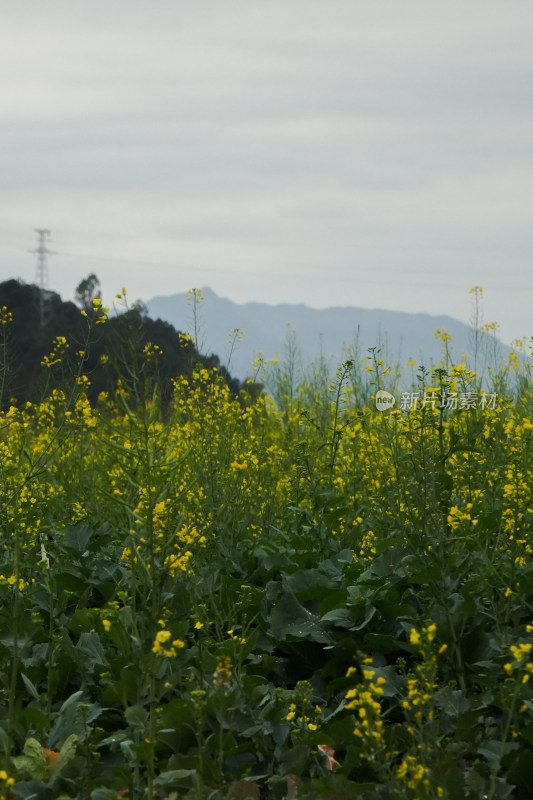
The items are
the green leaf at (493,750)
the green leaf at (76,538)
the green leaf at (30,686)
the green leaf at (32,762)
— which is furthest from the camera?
the green leaf at (76,538)

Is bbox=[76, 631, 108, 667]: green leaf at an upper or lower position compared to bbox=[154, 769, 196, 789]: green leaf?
upper

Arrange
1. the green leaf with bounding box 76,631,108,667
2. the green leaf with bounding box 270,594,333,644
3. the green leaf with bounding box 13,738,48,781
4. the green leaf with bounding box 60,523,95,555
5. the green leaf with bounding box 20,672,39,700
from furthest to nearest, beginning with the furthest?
the green leaf with bounding box 60,523,95,555 → the green leaf with bounding box 270,594,333,644 → the green leaf with bounding box 76,631,108,667 → the green leaf with bounding box 20,672,39,700 → the green leaf with bounding box 13,738,48,781

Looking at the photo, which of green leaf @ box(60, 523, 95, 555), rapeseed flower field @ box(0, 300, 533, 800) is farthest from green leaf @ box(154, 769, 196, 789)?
green leaf @ box(60, 523, 95, 555)

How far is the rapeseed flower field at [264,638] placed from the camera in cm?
267

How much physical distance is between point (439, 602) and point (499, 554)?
0.82 m

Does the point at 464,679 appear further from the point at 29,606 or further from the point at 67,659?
the point at 29,606

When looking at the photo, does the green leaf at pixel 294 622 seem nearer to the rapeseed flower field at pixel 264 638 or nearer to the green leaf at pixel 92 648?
the rapeseed flower field at pixel 264 638

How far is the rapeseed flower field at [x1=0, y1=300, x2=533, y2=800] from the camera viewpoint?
2.67m

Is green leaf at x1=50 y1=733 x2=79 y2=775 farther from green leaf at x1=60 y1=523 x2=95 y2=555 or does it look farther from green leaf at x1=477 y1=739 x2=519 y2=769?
green leaf at x1=60 y1=523 x2=95 y2=555

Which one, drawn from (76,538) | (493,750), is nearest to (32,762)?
(493,750)

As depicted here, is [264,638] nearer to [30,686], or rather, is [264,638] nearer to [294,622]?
[294,622]

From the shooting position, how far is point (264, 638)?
379 cm

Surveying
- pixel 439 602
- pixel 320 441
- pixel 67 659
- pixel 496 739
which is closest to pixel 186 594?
pixel 67 659

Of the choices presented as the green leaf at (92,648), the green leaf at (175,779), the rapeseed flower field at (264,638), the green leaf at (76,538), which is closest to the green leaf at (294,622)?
the rapeseed flower field at (264,638)
